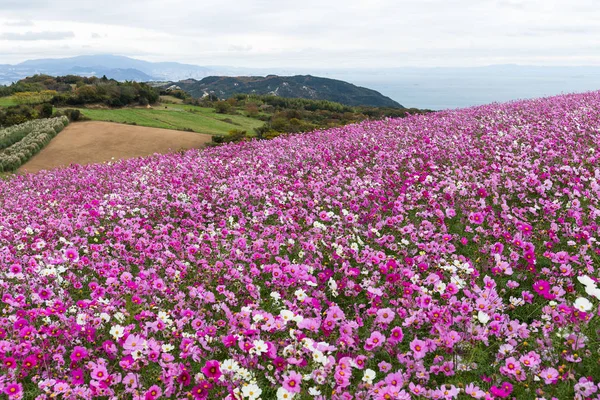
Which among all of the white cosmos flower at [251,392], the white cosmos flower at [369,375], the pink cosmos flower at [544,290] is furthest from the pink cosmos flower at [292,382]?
the pink cosmos flower at [544,290]

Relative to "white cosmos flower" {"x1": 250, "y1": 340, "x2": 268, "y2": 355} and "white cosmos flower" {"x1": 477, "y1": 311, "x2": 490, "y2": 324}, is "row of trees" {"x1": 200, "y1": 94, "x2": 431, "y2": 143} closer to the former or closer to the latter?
"white cosmos flower" {"x1": 477, "y1": 311, "x2": 490, "y2": 324}

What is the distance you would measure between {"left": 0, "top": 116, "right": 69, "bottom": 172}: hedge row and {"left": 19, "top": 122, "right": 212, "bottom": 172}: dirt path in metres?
0.41

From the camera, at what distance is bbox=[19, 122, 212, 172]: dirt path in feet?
88.2

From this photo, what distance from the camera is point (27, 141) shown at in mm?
29766

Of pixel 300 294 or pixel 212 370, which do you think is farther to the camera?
pixel 300 294

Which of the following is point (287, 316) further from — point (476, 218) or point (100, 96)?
point (100, 96)

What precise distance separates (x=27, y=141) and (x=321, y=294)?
32694mm

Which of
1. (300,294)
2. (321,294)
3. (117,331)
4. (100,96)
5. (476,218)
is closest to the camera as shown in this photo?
(117,331)

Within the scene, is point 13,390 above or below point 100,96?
below

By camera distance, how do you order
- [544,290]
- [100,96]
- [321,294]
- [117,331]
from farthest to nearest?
[100,96], [321,294], [544,290], [117,331]

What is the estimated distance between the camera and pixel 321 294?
429 cm

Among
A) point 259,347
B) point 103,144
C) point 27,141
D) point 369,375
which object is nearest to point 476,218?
point 369,375

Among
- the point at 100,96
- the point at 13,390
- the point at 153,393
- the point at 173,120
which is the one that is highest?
the point at 100,96

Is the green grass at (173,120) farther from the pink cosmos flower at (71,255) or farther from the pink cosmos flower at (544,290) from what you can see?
the pink cosmos flower at (544,290)
